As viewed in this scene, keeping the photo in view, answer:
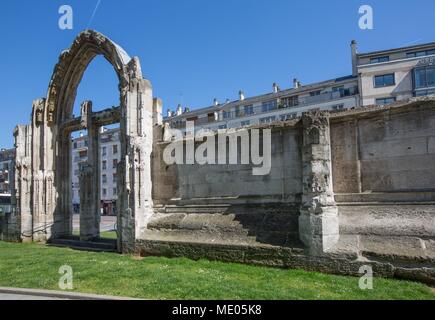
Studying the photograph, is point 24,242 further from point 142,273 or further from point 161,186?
point 142,273

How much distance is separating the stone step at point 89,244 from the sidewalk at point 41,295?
5.30 metres

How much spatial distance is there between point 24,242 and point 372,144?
15.1 m

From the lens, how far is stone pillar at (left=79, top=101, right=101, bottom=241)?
14.8 meters

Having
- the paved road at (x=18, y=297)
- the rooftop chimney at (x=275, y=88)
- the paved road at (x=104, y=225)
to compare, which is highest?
the rooftop chimney at (x=275, y=88)

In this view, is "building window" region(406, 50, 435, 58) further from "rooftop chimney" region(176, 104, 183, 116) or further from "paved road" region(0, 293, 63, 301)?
"paved road" region(0, 293, 63, 301)

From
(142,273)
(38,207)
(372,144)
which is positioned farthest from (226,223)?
(38,207)

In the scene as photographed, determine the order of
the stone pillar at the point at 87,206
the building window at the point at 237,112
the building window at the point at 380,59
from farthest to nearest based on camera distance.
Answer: the building window at the point at 237,112
the building window at the point at 380,59
the stone pillar at the point at 87,206

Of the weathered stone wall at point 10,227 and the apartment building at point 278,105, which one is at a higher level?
the apartment building at point 278,105

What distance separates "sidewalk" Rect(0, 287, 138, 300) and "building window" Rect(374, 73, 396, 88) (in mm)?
40327

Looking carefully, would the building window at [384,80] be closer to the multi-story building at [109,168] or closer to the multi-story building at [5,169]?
the multi-story building at [109,168]

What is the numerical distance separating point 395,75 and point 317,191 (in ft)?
121

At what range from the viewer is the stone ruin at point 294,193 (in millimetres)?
7676

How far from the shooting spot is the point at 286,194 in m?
9.68

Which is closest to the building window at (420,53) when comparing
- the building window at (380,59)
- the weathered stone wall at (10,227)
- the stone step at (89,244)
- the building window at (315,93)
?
the building window at (380,59)
